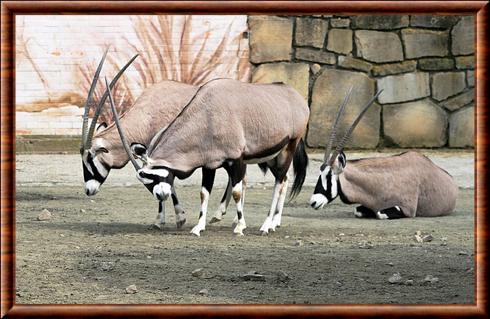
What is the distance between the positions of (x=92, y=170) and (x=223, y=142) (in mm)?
1297

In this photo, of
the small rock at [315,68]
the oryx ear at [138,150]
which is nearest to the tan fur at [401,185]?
the oryx ear at [138,150]

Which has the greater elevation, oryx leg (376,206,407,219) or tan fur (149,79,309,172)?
tan fur (149,79,309,172)

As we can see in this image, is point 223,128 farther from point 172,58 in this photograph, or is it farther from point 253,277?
point 172,58

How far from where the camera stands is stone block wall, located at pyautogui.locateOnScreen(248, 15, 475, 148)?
1292 centimetres

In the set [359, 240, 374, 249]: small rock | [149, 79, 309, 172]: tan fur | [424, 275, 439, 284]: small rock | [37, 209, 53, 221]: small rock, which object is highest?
[149, 79, 309, 172]: tan fur

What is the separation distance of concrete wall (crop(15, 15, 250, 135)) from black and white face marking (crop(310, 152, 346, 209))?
148 inches

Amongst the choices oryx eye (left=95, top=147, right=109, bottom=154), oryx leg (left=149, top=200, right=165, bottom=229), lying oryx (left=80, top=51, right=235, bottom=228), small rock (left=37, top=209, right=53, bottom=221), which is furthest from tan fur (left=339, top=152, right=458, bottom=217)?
small rock (left=37, top=209, right=53, bottom=221)

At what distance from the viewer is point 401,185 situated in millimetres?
9648

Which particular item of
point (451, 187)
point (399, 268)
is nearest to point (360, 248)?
point (399, 268)

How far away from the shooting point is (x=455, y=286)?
256 inches

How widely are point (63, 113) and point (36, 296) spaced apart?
664 centimetres

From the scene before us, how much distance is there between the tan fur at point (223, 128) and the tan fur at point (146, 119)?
26.2 inches

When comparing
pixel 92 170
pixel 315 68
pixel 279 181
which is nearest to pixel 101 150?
pixel 92 170

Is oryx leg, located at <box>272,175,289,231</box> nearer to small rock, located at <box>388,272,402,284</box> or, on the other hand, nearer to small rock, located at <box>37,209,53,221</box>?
small rock, located at <box>37,209,53,221</box>
